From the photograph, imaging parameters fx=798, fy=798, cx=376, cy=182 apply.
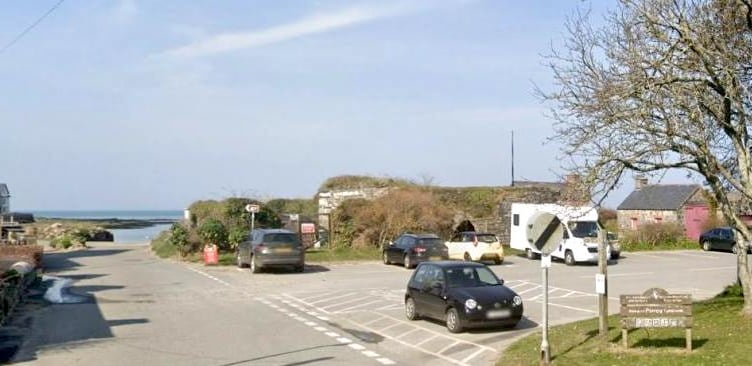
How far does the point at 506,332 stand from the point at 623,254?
90.7 feet

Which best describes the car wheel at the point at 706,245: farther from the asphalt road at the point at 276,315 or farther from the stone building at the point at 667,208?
the asphalt road at the point at 276,315

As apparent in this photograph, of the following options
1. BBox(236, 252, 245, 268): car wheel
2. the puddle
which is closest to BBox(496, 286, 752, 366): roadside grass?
the puddle

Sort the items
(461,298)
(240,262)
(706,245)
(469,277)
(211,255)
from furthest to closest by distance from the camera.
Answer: (706,245) < (211,255) < (240,262) < (469,277) < (461,298)

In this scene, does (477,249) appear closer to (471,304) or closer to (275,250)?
(275,250)

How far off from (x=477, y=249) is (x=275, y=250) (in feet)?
30.6

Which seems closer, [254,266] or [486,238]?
[254,266]

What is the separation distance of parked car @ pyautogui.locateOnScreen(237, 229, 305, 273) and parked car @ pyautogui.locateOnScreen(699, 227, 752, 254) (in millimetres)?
24376

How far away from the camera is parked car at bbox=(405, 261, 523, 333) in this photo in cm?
1578

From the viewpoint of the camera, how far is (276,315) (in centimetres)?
1939

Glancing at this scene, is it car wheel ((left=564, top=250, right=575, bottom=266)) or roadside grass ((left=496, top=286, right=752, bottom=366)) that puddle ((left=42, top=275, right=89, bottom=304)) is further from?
car wheel ((left=564, top=250, right=575, bottom=266))

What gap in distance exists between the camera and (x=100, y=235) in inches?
2864

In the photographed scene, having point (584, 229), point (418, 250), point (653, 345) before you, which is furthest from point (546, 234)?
point (584, 229)

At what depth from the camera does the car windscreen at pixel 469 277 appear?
55.5 feet

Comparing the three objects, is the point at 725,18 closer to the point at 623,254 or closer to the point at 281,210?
the point at 623,254
